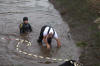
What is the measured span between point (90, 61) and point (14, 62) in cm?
322

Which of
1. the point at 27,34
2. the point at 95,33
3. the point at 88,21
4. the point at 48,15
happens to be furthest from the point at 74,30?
the point at 48,15

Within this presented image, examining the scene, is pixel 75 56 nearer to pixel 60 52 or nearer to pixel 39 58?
pixel 60 52

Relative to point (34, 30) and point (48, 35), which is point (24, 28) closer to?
point (34, 30)

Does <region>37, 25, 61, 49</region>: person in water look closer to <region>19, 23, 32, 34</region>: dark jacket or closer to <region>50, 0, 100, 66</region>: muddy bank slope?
<region>50, 0, 100, 66</region>: muddy bank slope

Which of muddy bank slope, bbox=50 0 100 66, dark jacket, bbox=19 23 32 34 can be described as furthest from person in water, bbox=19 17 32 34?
muddy bank slope, bbox=50 0 100 66

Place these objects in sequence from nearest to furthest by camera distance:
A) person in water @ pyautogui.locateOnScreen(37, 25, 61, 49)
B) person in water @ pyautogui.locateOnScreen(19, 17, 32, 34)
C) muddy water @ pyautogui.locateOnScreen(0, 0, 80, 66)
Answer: muddy water @ pyautogui.locateOnScreen(0, 0, 80, 66) < person in water @ pyautogui.locateOnScreen(37, 25, 61, 49) < person in water @ pyautogui.locateOnScreen(19, 17, 32, 34)

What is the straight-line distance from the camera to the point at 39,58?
10.2 m

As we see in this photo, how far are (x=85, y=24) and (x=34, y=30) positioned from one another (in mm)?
3121

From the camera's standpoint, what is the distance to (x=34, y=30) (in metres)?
14.0

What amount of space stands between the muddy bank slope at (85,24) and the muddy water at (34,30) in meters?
0.41

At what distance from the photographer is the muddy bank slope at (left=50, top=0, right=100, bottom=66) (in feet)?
33.2

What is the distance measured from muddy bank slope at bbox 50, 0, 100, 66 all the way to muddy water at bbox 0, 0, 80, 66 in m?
0.41

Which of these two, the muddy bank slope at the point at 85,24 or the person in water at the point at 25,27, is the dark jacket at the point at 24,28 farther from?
the muddy bank slope at the point at 85,24

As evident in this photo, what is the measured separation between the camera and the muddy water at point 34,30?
10.1 m
